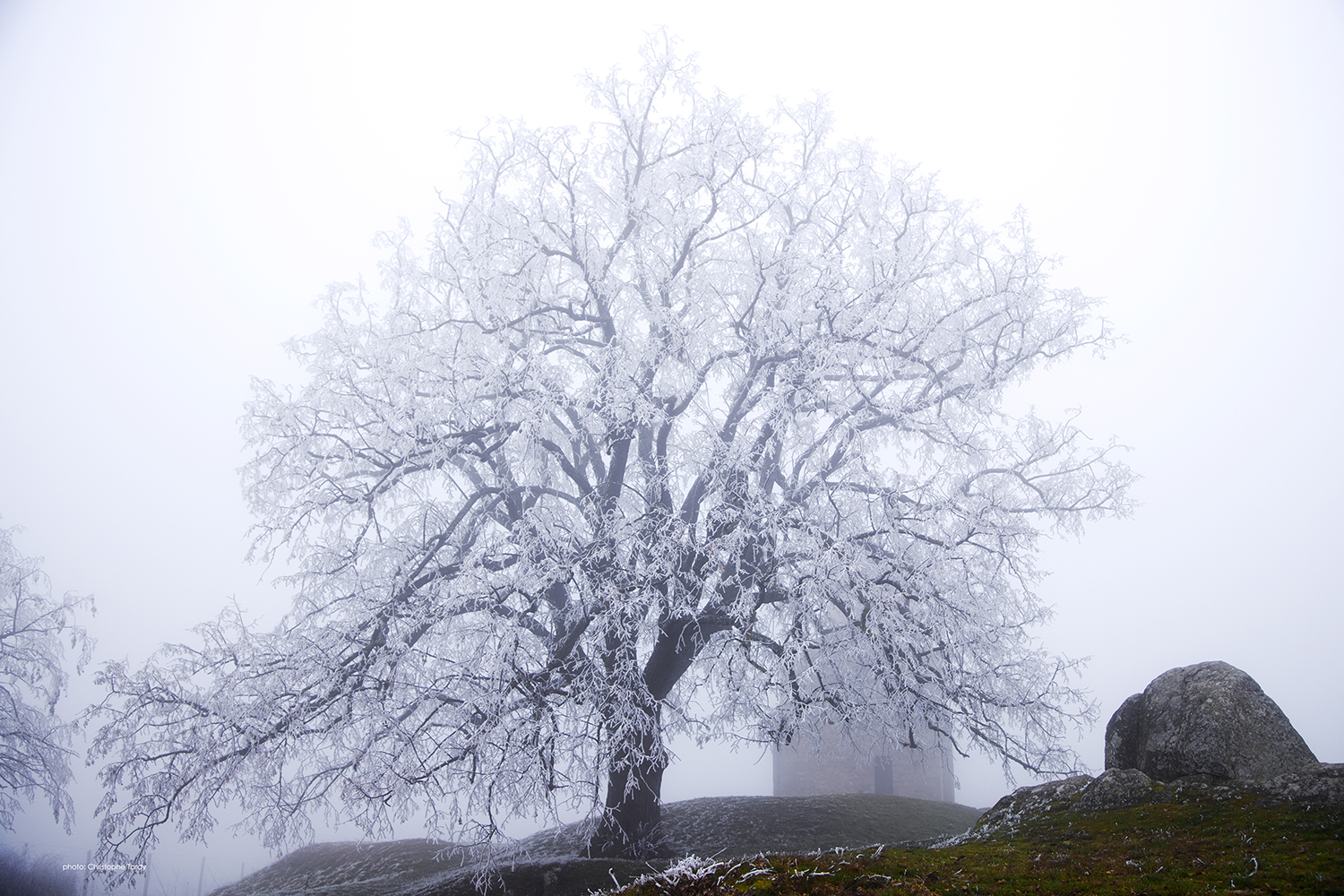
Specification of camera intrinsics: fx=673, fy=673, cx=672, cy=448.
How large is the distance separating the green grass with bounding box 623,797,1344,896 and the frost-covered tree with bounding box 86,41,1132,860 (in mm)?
3410

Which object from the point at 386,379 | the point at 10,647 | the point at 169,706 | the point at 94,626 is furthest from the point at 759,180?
the point at 94,626

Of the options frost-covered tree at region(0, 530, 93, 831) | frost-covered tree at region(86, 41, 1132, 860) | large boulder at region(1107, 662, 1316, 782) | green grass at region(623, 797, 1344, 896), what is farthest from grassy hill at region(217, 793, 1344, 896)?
frost-covered tree at region(0, 530, 93, 831)

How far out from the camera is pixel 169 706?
9.17m

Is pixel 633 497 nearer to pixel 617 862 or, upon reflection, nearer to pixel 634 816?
pixel 634 816

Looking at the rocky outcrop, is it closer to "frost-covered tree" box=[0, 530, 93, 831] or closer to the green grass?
the green grass

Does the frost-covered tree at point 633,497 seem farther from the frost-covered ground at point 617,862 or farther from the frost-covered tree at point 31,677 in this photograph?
the frost-covered tree at point 31,677

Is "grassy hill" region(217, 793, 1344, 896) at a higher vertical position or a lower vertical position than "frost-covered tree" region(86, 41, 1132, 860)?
lower

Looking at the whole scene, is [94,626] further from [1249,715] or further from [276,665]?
[1249,715]

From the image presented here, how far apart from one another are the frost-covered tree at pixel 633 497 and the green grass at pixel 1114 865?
341 centimetres

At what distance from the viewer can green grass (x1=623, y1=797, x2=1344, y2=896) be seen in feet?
15.5

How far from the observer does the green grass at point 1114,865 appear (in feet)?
15.5

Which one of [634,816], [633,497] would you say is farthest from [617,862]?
[633,497]

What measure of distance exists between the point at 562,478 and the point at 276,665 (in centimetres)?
586

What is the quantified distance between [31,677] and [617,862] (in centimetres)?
1809
